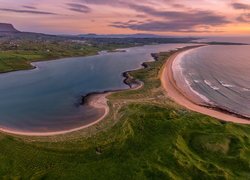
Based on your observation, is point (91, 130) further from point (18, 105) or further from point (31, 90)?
point (31, 90)

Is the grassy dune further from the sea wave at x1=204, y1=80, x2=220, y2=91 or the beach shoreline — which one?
the sea wave at x1=204, y1=80, x2=220, y2=91

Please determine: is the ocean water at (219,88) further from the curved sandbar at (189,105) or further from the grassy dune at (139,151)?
the grassy dune at (139,151)

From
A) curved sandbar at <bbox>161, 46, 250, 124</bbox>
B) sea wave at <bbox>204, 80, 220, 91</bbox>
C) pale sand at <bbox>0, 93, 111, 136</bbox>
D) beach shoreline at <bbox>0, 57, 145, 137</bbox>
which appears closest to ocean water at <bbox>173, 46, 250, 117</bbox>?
sea wave at <bbox>204, 80, 220, 91</bbox>

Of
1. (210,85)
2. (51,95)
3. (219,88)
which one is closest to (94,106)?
(51,95)

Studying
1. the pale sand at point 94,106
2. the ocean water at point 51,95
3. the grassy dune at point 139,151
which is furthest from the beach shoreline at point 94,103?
the grassy dune at point 139,151

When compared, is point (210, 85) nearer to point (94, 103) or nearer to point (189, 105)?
point (189, 105)

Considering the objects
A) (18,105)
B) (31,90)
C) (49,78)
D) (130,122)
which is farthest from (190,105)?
(49,78)
